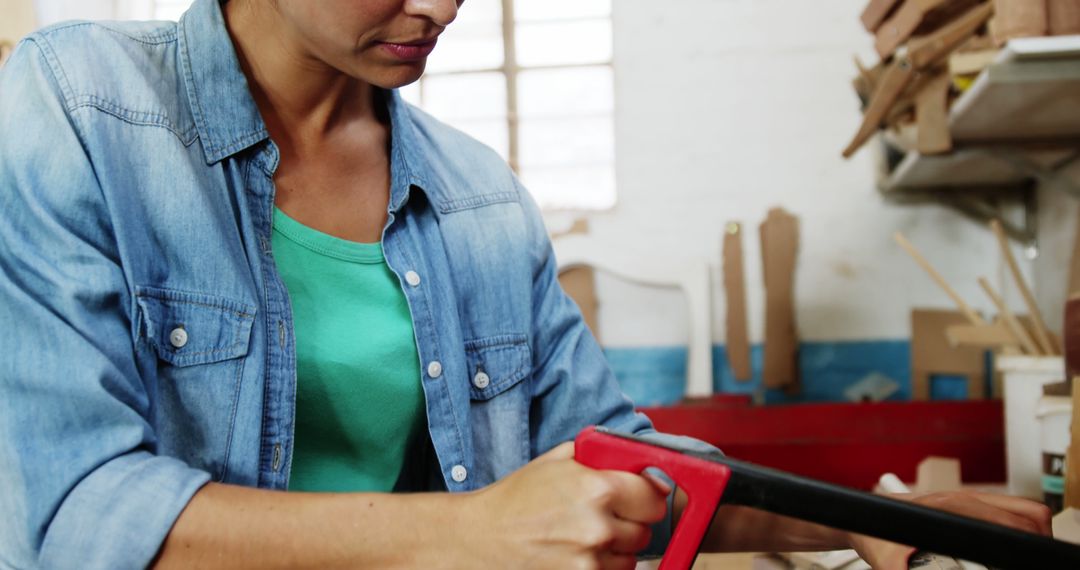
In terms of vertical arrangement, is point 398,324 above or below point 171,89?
below

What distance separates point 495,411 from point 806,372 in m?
2.19

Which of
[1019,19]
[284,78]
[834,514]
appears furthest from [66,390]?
[1019,19]

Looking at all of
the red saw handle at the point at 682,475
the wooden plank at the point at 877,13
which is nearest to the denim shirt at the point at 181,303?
the red saw handle at the point at 682,475

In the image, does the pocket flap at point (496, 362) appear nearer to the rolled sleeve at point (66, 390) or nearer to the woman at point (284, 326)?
the woman at point (284, 326)

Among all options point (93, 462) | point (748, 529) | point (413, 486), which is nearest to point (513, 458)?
point (413, 486)

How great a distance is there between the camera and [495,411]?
959 mm

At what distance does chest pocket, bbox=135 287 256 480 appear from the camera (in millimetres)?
738

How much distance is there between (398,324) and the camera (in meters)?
0.88

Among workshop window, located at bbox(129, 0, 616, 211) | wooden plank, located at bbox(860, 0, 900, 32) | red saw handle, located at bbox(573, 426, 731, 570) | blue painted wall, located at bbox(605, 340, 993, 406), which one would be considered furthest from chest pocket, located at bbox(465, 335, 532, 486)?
workshop window, located at bbox(129, 0, 616, 211)

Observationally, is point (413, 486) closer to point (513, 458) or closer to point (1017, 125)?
point (513, 458)

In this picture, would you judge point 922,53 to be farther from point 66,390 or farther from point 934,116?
point 66,390

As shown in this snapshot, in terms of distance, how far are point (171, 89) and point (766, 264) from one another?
2.39 m

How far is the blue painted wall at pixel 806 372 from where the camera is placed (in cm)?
288

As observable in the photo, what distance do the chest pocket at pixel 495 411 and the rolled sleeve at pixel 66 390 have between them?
1.19 ft
